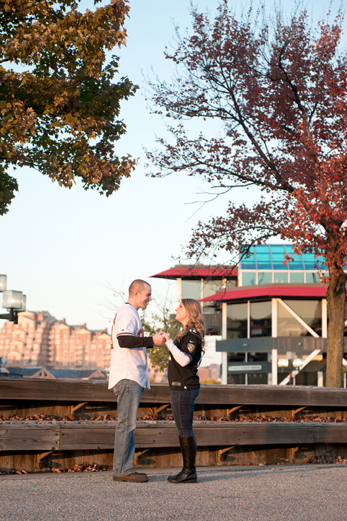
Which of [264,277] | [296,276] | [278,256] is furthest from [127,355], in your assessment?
[278,256]

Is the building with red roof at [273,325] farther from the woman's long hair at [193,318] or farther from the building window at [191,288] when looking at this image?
the woman's long hair at [193,318]

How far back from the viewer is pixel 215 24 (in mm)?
15898

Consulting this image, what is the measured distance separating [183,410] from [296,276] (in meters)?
41.5

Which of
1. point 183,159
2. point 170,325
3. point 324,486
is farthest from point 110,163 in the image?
point 170,325

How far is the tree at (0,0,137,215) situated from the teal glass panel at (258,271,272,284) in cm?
3425

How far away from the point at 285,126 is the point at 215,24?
10.3 ft

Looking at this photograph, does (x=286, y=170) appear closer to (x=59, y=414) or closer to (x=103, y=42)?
(x=103, y=42)

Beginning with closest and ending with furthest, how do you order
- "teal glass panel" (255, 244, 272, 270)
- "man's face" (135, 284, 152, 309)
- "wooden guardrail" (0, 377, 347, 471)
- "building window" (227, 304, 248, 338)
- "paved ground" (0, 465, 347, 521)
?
"paved ground" (0, 465, 347, 521) → "man's face" (135, 284, 152, 309) → "wooden guardrail" (0, 377, 347, 471) → "building window" (227, 304, 248, 338) → "teal glass panel" (255, 244, 272, 270)

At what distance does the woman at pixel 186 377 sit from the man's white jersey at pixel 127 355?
1.02ft

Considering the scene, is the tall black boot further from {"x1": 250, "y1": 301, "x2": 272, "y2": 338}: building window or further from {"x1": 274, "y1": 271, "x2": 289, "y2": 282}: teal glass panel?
{"x1": 274, "y1": 271, "x2": 289, "y2": 282}: teal glass panel

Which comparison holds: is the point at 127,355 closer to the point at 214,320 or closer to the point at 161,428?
the point at 161,428

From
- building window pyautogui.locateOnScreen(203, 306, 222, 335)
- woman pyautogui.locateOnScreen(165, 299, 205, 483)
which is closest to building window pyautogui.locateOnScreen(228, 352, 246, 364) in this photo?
building window pyautogui.locateOnScreen(203, 306, 222, 335)

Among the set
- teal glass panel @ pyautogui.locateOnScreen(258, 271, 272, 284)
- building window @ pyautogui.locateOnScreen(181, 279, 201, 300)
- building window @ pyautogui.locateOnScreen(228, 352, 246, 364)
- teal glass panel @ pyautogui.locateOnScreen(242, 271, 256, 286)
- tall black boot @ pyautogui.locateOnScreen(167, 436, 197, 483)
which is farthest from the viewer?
building window @ pyautogui.locateOnScreen(181, 279, 201, 300)

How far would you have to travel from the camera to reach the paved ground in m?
4.69
